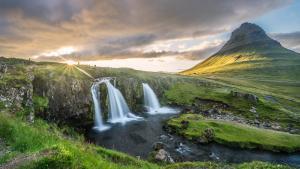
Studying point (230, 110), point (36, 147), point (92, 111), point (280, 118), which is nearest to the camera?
point (36, 147)

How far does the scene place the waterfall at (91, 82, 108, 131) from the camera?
73.6 metres

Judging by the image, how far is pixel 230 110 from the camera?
103438 millimetres

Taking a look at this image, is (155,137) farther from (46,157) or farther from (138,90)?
(46,157)

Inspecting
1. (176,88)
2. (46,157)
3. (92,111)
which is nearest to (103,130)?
(92,111)

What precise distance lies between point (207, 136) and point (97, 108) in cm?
3216

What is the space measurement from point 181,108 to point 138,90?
16523 mm

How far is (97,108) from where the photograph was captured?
81.1 metres

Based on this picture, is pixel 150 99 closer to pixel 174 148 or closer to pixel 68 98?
pixel 68 98

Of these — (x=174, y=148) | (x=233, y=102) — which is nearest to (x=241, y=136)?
(x=174, y=148)

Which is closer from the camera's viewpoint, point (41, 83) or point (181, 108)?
point (41, 83)

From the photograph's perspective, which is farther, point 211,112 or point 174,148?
point 211,112

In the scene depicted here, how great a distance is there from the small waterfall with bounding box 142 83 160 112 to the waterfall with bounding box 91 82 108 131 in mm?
21177

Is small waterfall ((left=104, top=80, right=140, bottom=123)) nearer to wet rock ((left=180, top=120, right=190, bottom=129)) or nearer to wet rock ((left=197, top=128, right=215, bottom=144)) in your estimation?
wet rock ((left=180, top=120, right=190, bottom=129))

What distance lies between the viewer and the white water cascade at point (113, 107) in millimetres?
79062
